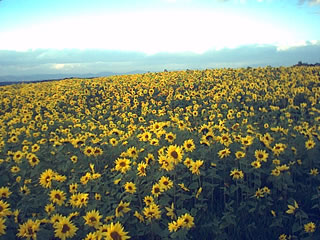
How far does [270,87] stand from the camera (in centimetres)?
1612

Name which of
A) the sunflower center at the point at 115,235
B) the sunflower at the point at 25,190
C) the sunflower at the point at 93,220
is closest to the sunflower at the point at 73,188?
the sunflower at the point at 25,190

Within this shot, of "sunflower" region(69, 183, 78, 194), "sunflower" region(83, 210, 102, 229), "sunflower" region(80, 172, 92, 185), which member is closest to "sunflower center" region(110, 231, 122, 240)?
"sunflower" region(83, 210, 102, 229)

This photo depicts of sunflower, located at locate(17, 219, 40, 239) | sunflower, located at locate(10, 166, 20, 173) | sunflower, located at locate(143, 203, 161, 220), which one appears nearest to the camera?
sunflower, located at locate(17, 219, 40, 239)

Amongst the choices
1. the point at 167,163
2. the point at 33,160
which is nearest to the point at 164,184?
the point at 167,163

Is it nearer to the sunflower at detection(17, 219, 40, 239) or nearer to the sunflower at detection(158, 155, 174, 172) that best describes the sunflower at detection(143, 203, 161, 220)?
the sunflower at detection(158, 155, 174, 172)

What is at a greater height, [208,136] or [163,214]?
[208,136]

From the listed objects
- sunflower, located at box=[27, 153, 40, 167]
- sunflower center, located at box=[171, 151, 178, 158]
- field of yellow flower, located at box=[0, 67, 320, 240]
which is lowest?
field of yellow flower, located at box=[0, 67, 320, 240]

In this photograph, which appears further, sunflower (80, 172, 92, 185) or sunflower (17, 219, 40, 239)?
sunflower (80, 172, 92, 185)

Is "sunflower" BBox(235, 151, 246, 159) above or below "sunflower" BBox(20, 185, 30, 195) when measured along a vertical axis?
above

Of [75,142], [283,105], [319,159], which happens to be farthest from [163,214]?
[283,105]

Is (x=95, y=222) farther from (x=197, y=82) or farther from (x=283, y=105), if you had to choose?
(x=197, y=82)

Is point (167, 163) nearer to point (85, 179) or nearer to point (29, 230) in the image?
point (85, 179)

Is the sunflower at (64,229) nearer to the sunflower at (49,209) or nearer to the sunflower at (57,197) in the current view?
the sunflower at (49,209)

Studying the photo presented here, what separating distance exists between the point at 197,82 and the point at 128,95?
4.93 meters
